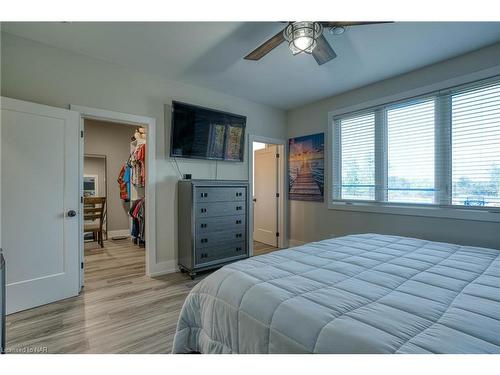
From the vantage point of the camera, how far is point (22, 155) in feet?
7.47

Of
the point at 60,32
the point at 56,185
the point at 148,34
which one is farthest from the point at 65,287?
the point at 148,34

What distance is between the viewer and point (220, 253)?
11.1ft

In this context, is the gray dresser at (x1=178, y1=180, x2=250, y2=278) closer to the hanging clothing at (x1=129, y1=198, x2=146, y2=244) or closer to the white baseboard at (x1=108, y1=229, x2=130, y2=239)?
the hanging clothing at (x1=129, y1=198, x2=146, y2=244)

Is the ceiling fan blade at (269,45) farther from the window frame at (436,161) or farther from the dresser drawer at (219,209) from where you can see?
the window frame at (436,161)

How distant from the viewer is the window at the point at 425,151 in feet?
8.61

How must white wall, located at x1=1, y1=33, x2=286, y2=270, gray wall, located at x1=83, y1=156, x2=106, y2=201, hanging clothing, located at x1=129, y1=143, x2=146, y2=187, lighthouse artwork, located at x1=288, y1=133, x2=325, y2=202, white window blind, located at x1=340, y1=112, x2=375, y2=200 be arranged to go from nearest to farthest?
1. white wall, located at x1=1, y1=33, x2=286, y2=270
2. white window blind, located at x1=340, y1=112, x2=375, y2=200
3. lighthouse artwork, located at x1=288, y1=133, x2=325, y2=202
4. hanging clothing, located at x1=129, y1=143, x2=146, y2=187
5. gray wall, located at x1=83, y1=156, x2=106, y2=201

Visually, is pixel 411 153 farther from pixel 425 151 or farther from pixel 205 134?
pixel 205 134

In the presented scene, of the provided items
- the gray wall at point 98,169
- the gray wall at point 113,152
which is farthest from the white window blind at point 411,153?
the gray wall at point 98,169

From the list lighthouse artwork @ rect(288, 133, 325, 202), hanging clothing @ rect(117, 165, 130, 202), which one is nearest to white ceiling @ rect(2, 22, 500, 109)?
lighthouse artwork @ rect(288, 133, 325, 202)

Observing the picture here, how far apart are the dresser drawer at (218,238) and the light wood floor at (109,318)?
464 mm

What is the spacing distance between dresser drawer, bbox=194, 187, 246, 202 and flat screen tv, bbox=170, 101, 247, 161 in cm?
61

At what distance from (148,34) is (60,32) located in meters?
0.85

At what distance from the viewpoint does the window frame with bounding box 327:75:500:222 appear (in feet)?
8.99
